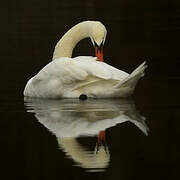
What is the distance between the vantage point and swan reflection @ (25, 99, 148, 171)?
7.83 m

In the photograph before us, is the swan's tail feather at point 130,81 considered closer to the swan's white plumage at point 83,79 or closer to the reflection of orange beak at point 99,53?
the swan's white plumage at point 83,79

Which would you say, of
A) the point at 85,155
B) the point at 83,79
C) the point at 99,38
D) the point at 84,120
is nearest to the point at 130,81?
the point at 83,79

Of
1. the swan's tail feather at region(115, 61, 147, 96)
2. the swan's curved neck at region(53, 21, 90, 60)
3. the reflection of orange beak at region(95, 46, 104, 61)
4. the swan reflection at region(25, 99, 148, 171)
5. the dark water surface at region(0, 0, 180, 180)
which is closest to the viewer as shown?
the dark water surface at region(0, 0, 180, 180)

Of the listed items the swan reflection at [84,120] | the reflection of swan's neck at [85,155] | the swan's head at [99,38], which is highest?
the swan's head at [99,38]

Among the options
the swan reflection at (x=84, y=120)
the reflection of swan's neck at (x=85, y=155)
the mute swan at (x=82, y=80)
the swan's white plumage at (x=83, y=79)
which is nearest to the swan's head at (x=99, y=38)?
the mute swan at (x=82, y=80)

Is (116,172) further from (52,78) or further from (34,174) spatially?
(52,78)

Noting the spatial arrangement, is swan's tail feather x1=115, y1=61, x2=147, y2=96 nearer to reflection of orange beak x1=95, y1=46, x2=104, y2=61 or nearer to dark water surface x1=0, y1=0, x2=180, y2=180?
dark water surface x1=0, y1=0, x2=180, y2=180

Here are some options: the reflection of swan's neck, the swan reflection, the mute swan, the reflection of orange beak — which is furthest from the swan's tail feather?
the reflection of swan's neck

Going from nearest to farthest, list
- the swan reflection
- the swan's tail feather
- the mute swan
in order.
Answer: the swan reflection → the swan's tail feather → the mute swan

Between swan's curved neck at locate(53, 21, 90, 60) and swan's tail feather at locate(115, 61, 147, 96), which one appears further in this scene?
swan's curved neck at locate(53, 21, 90, 60)

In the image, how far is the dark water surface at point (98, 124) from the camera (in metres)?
7.38

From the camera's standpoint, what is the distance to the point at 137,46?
1823 cm

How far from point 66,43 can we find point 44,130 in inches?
146

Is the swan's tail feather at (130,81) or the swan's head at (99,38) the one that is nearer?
the swan's tail feather at (130,81)
